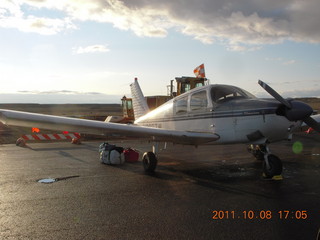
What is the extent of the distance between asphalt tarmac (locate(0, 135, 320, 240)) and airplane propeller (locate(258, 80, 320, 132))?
164 centimetres

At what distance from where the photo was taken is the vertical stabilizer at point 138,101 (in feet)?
43.8

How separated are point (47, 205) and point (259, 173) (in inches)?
233

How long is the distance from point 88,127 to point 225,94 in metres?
3.93

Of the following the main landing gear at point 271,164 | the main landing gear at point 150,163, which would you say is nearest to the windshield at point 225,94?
the main landing gear at point 271,164

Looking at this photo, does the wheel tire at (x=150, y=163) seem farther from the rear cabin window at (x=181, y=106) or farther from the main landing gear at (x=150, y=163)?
the rear cabin window at (x=181, y=106)

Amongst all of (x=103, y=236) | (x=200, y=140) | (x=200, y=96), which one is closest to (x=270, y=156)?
(x=200, y=140)

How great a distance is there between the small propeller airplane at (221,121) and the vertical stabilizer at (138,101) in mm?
3981

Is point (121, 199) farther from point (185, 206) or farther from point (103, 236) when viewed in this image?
point (103, 236)

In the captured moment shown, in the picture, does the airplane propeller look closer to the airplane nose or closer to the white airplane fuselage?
the airplane nose

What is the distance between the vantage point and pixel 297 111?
6617 mm

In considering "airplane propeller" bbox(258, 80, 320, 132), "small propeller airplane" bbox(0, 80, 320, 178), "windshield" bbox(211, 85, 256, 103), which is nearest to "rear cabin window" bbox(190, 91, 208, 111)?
"small propeller airplane" bbox(0, 80, 320, 178)

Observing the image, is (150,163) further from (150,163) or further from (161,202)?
(161,202)
